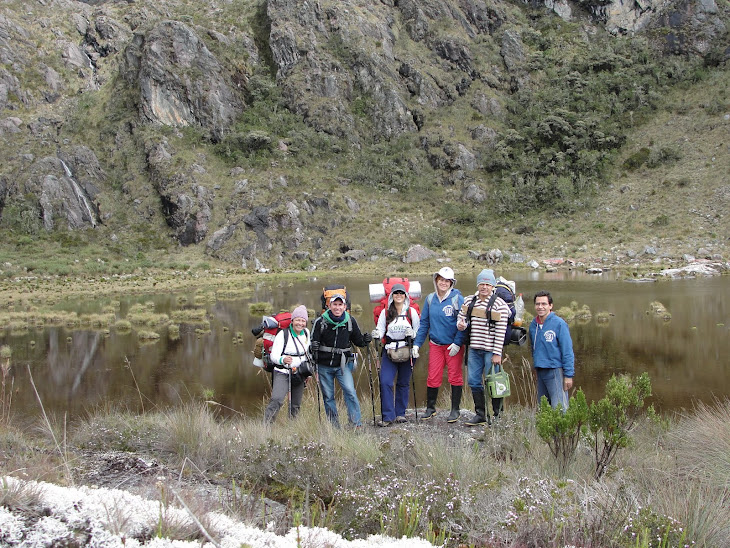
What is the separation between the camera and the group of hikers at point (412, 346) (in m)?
6.09

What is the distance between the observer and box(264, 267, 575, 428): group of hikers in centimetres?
609

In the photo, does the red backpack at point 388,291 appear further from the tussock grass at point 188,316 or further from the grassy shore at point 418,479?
the tussock grass at point 188,316

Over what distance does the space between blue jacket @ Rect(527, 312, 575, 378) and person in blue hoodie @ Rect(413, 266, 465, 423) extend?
3.25 ft

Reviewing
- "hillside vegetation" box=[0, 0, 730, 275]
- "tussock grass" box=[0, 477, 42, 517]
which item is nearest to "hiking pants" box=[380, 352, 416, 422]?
"tussock grass" box=[0, 477, 42, 517]

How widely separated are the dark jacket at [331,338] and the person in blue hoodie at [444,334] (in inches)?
38.2

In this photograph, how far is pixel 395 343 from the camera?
645 cm

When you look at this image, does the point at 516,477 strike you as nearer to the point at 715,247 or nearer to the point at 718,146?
the point at 715,247

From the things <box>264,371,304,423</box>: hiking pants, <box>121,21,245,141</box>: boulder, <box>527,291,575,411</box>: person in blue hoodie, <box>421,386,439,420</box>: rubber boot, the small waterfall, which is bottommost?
<box>421,386,439,420</box>: rubber boot

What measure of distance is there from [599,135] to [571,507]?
64052 millimetres

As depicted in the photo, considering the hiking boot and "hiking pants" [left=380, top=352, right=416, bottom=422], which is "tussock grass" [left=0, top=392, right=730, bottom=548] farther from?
"hiking pants" [left=380, top=352, right=416, bottom=422]

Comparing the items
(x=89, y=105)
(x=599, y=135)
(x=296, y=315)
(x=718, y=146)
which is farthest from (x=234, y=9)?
(x=296, y=315)

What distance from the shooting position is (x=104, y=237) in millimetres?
52125

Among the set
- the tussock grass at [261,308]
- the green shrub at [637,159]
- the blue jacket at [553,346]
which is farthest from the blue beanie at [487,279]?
the green shrub at [637,159]

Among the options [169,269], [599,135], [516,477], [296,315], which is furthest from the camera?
[599,135]
